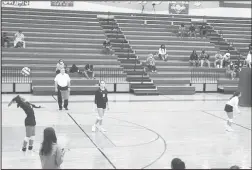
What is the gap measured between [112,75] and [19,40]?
5686 mm

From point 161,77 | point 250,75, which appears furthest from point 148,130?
point 161,77

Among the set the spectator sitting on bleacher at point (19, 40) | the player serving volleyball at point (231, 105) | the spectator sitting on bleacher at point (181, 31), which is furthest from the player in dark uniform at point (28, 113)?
the spectator sitting on bleacher at point (181, 31)

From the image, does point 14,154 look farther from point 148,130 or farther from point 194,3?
point 194,3

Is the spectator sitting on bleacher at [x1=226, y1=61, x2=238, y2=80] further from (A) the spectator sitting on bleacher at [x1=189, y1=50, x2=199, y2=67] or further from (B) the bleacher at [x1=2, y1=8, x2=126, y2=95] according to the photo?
(B) the bleacher at [x1=2, y1=8, x2=126, y2=95]

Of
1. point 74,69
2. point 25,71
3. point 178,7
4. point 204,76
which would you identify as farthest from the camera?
point 178,7

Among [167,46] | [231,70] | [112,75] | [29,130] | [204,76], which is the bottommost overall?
[29,130]

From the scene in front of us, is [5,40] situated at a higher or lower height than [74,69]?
higher

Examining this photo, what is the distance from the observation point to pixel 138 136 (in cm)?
1100

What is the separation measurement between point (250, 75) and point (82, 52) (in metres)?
10.4

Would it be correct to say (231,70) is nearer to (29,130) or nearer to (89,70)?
(89,70)

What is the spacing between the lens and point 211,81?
22750 millimetres

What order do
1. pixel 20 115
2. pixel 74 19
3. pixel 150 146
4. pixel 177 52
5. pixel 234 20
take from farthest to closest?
pixel 234 20
pixel 74 19
pixel 177 52
pixel 20 115
pixel 150 146

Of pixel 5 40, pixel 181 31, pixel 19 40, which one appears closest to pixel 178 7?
pixel 181 31

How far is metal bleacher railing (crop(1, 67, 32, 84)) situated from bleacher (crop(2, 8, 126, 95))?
0.43 m
